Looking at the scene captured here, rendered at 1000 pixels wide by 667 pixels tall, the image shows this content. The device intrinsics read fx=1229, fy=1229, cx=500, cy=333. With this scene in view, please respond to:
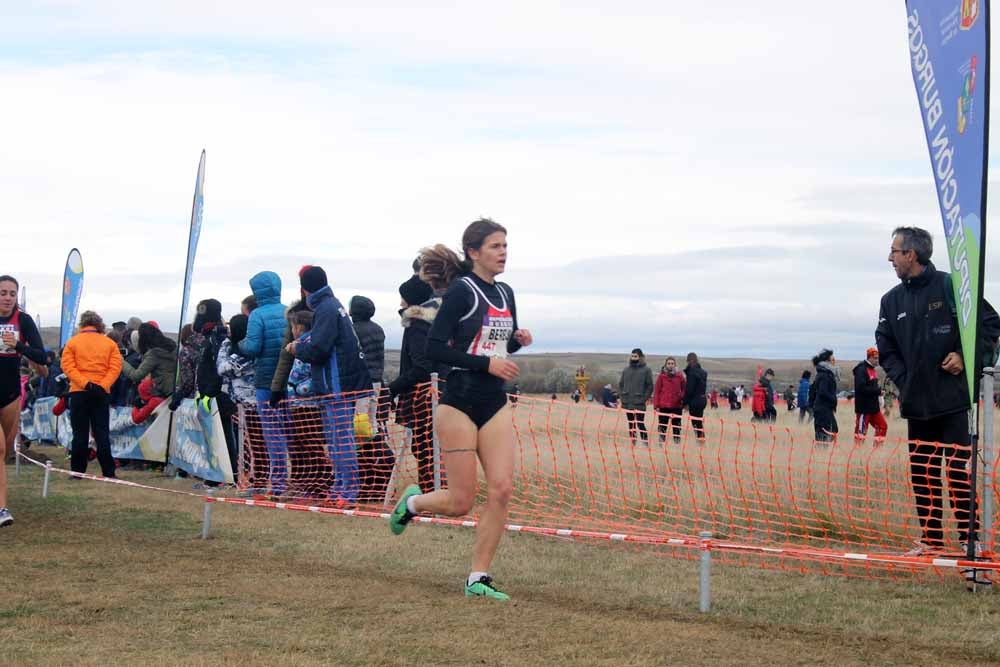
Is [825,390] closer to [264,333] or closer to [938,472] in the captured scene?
[264,333]

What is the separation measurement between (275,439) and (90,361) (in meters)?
2.96

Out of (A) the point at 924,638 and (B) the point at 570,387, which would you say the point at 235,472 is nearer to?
(A) the point at 924,638

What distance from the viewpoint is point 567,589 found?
6895 millimetres

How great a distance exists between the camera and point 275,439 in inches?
480

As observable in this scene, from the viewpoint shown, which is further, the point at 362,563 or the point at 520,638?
the point at 362,563

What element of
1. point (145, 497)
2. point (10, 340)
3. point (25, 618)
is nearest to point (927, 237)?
point (25, 618)

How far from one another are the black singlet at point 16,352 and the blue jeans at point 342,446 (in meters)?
2.53

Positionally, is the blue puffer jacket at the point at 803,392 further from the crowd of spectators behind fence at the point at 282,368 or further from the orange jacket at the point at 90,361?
the orange jacket at the point at 90,361

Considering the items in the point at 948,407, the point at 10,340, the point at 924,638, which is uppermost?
the point at 10,340

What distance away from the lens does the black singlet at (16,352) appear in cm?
973

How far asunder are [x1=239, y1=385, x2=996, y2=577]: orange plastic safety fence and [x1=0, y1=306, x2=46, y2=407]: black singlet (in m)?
2.52

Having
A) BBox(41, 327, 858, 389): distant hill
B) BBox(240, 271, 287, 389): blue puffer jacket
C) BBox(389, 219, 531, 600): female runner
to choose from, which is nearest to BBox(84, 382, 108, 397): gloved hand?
BBox(240, 271, 287, 389): blue puffer jacket

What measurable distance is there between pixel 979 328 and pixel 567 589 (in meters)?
2.60

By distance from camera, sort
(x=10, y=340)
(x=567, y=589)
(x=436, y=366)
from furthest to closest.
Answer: (x=436, y=366), (x=10, y=340), (x=567, y=589)
